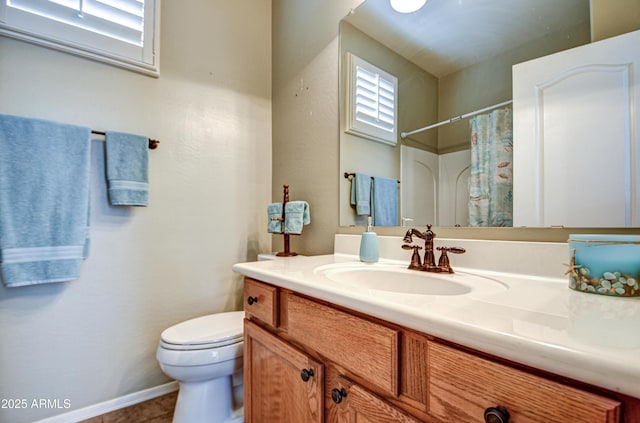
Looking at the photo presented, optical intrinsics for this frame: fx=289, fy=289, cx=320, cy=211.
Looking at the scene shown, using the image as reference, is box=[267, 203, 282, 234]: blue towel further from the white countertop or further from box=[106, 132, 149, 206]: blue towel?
the white countertop

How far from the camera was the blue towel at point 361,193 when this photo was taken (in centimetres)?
133

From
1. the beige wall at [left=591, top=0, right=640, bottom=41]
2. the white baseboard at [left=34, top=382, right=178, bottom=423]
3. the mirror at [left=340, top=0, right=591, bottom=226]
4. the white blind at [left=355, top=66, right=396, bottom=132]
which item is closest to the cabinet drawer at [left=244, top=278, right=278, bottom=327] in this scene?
the mirror at [left=340, top=0, right=591, bottom=226]

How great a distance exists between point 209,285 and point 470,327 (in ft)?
5.20

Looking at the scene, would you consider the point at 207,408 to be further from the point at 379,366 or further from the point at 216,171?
the point at 216,171

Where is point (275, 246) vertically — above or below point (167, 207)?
below

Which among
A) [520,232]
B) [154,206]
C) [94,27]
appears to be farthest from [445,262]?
[94,27]

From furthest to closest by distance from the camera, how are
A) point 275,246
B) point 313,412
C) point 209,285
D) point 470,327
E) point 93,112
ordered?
point 275,246 → point 209,285 → point 93,112 → point 313,412 → point 470,327

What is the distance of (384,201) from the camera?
127cm

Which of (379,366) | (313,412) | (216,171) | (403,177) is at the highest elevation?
(216,171)

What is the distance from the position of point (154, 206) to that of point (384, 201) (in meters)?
1.20

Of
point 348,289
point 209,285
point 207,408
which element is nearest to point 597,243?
point 348,289

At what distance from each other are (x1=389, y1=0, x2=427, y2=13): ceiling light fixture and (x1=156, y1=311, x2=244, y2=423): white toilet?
157 centimetres

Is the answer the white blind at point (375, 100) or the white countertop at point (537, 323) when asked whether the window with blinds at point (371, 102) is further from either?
the white countertop at point (537, 323)

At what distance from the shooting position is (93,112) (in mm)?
1398
